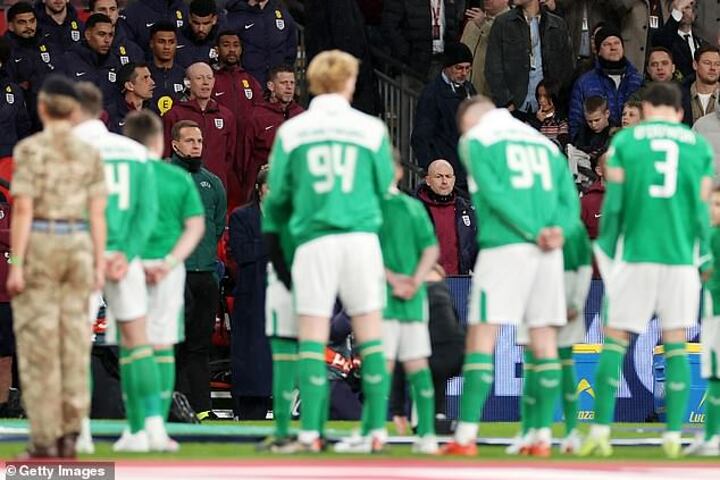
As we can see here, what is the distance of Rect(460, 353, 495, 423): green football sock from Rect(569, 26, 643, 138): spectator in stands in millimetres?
8716

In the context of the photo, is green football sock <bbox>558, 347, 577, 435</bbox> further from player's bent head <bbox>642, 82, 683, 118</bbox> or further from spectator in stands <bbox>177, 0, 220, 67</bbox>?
spectator in stands <bbox>177, 0, 220, 67</bbox>

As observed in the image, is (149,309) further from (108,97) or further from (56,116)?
(108,97)

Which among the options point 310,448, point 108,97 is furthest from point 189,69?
point 310,448

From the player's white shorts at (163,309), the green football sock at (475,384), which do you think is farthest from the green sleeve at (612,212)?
the player's white shorts at (163,309)

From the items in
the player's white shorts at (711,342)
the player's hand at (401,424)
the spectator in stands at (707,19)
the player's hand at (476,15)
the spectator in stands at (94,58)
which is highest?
the spectator in stands at (707,19)

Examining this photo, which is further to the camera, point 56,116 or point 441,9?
point 441,9

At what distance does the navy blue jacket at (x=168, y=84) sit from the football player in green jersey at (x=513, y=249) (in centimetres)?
812

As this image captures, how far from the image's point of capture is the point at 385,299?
1375 centimetres

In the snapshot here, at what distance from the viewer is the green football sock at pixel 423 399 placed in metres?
13.9

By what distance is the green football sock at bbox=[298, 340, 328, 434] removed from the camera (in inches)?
514

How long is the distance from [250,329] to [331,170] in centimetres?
637

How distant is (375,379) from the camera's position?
13.3 meters

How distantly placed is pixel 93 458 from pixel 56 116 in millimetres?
2074

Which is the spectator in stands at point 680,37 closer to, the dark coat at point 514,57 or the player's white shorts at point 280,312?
the dark coat at point 514,57
